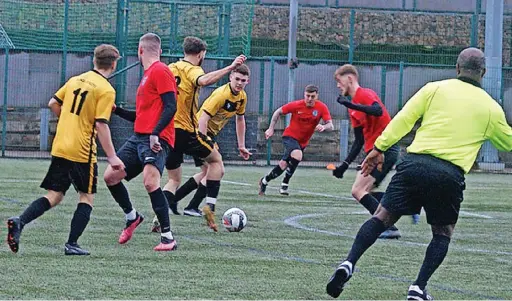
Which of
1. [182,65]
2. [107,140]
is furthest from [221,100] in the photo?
[107,140]

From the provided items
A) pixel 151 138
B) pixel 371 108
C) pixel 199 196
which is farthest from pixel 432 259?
pixel 199 196

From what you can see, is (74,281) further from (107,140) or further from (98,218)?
(98,218)

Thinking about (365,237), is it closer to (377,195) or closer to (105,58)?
(105,58)

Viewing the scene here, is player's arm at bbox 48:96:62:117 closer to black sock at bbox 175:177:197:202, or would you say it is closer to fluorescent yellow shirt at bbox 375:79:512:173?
fluorescent yellow shirt at bbox 375:79:512:173

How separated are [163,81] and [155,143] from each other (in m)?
0.56

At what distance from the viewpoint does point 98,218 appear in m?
12.5

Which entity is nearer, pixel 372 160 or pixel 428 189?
pixel 428 189

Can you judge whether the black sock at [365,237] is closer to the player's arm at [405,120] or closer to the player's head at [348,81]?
the player's arm at [405,120]

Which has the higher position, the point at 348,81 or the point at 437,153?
the point at 348,81

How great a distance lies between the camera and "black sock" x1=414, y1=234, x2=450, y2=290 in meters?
7.51

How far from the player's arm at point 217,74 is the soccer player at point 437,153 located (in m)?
2.86

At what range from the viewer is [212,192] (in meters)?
12.1

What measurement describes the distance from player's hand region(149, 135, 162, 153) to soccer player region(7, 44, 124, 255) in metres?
0.65


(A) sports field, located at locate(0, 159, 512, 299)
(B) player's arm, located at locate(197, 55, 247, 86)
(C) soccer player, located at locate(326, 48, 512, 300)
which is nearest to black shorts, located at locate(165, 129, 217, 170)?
(A) sports field, located at locate(0, 159, 512, 299)
